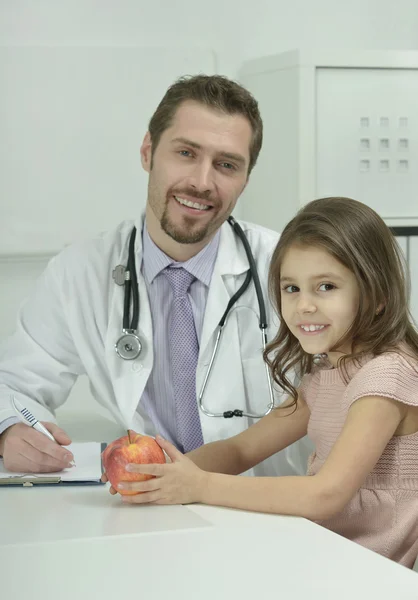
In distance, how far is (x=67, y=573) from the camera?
1.02m

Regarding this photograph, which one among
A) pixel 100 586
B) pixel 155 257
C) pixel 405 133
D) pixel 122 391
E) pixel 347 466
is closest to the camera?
pixel 100 586

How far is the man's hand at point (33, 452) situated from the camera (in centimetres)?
156

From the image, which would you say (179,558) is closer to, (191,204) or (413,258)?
(191,204)

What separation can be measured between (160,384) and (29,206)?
106 centimetres

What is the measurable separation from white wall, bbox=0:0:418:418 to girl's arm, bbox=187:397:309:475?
1434 mm

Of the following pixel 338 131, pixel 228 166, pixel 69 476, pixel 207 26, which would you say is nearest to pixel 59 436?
pixel 69 476

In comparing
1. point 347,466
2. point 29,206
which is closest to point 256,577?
point 347,466

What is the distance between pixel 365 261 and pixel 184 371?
0.65 m

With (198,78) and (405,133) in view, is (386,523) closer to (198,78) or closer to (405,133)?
(198,78)

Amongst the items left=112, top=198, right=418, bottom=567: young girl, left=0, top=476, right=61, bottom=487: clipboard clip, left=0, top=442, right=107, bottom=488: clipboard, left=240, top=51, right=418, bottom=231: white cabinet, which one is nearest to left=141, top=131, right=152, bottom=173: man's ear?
left=240, top=51, right=418, bottom=231: white cabinet

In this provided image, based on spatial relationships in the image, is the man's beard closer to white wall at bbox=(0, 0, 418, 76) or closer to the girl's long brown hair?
the girl's long brown hair

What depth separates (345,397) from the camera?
56.9 inches

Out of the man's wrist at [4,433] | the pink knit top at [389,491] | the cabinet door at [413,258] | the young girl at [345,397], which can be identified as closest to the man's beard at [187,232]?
the young girl at [345,397]

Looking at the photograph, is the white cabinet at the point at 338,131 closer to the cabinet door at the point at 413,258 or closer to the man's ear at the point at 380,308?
the cabinet door at the point at 413,258
